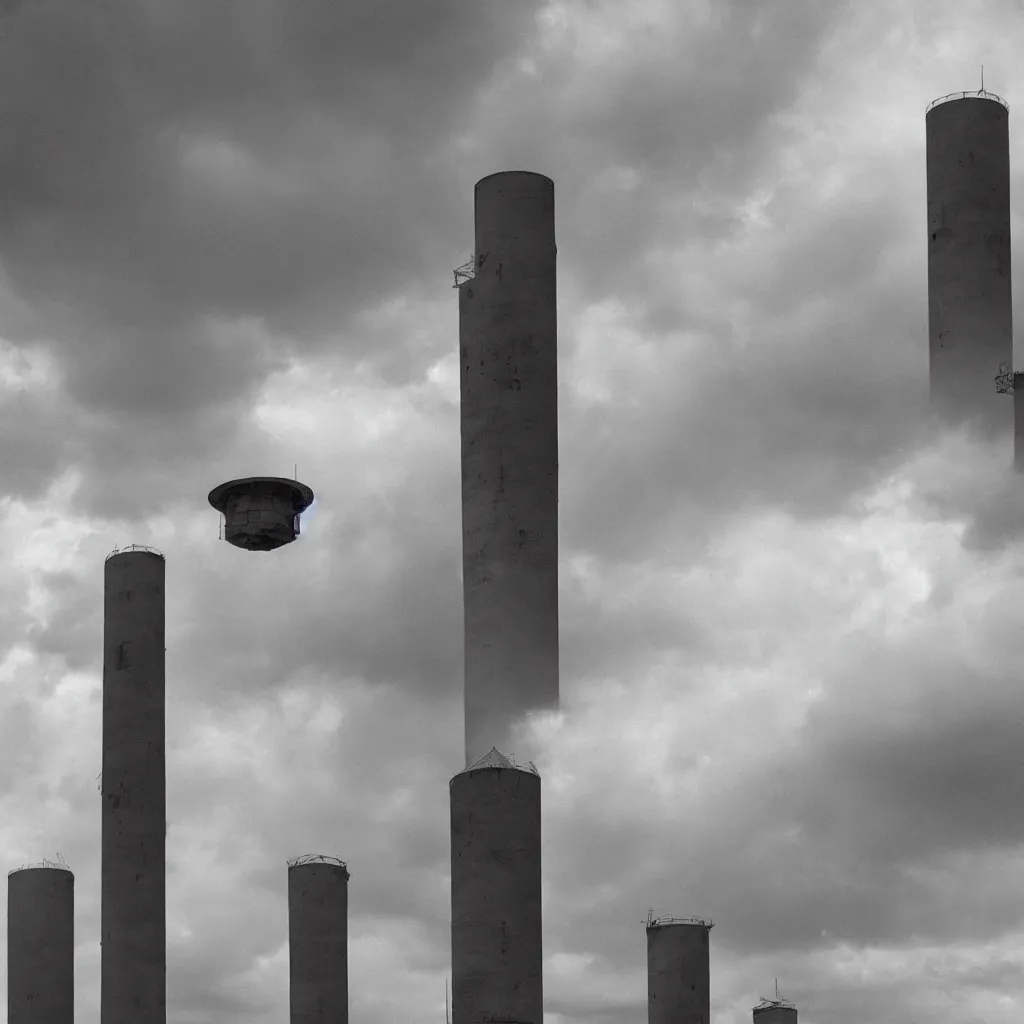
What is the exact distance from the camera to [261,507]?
73.7 metres

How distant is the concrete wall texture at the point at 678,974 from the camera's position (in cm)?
6375

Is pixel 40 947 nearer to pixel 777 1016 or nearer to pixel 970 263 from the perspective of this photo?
pixel 777 1016

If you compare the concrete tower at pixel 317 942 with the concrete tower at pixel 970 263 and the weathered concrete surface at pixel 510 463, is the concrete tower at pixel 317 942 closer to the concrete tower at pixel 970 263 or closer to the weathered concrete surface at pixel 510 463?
the weathered concrete surface at pixel 510 463

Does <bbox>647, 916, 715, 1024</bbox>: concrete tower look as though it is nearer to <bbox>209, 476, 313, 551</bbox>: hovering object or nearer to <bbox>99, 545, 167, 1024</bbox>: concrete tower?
<bbox>99, 545, 167, 1024</bbox>: concrete tower

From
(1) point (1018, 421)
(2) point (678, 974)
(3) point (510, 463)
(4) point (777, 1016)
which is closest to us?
(2) point (678, 974)

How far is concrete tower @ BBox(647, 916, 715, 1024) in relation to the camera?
63781 millimetres

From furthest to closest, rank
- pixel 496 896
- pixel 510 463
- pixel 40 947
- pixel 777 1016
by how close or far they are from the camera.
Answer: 1. pixel 777 1016
2. pixel 40 947
3. pixel 510 463
4. pixel 496 896

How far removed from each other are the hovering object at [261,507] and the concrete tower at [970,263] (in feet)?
67.3

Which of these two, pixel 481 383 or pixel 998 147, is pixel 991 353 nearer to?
pixel 998 147

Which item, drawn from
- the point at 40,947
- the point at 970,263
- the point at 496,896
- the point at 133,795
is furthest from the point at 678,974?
the point at 970,263

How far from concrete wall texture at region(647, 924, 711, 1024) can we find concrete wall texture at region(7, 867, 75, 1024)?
1819 centimetres

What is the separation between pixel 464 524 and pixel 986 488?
15.8 metres

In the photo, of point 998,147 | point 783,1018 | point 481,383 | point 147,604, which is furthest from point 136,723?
point 998,147

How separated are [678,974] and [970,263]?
23.4m
